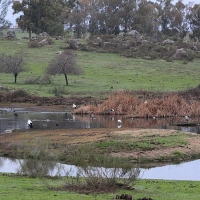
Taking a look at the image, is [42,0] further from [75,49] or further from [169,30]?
[169,30]

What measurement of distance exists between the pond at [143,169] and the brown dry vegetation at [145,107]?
19.1m

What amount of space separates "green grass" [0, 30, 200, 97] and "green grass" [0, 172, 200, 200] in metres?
37.7

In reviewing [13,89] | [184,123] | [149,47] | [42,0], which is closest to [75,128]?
[184,123]

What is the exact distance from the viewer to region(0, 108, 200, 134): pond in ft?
138

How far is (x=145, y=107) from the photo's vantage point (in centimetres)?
4941

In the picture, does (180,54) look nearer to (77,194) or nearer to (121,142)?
(121,142)

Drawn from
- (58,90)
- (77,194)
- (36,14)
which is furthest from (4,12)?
(77,194)

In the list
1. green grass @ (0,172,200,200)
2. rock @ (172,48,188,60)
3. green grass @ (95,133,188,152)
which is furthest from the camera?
rock @ (172,48,188,60)

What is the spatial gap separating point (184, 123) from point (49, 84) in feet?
75.5

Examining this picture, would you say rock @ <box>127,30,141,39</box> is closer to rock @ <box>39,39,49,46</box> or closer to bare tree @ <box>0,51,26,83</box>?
rock @ <box>39,39,49,46</box>

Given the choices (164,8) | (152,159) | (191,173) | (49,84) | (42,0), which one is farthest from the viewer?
(164,8)

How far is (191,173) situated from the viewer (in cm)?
2664

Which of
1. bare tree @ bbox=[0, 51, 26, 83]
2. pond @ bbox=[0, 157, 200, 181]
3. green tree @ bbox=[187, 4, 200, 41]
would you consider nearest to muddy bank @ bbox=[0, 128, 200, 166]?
pond @ bbox=[0, 157, 200, 181]

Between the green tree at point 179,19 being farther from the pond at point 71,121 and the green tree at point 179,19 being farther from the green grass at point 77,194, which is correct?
the green grass at point 77,194
